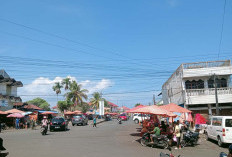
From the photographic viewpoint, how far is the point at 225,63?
1072 inches

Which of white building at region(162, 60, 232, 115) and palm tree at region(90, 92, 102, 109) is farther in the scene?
palm tree at region(90, 92, 102, 109)

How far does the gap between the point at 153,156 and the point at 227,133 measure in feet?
16.7

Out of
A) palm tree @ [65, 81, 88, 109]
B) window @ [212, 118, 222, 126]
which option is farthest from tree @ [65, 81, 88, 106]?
window @ [212, 118, 222, 126]

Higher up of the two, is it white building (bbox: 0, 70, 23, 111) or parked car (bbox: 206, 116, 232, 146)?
white building (bbox: 0, 70, 23, 111)

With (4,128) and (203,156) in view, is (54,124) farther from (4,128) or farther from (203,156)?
(203,156)

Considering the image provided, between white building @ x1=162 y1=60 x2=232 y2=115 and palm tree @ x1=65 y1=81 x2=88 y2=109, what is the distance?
3821 cm

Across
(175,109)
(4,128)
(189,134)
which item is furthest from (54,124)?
(189,134)

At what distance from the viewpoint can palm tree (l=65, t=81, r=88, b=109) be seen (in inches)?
2405

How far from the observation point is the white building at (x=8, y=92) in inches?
1337

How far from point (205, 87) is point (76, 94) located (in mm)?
41460

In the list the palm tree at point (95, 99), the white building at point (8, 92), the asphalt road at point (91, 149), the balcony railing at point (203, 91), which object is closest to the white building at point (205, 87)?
the balcony railing at point (203, 91)

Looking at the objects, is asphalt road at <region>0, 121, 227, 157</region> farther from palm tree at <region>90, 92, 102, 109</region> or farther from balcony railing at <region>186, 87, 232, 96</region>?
→ palm tree at <region>90, 92, 102, 109</region>

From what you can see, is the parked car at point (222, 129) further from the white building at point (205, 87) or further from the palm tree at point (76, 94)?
the palm tree at point (76, 94)

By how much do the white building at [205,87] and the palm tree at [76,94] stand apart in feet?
125
